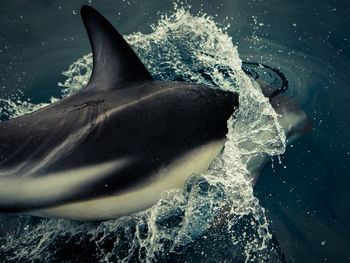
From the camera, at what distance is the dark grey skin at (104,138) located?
4.04ft

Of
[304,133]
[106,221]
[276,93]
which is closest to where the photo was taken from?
[106,221]

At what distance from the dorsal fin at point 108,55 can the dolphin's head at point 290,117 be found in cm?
174

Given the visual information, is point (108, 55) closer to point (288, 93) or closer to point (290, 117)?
point (290, 117)

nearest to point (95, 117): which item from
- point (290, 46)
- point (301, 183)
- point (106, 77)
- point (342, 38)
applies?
point (106, 77)

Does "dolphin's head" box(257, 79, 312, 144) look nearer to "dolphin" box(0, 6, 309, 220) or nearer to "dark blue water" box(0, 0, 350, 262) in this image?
"dark blue water" box(0, 0, 350, 262)

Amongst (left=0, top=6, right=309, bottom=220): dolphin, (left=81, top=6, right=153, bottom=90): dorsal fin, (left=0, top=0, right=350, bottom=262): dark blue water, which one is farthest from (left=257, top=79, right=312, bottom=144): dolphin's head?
(left=81, top=6, right=153, bottom=90): dorsal fin

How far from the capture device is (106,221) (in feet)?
5.36

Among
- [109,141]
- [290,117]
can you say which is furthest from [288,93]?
[109,141]

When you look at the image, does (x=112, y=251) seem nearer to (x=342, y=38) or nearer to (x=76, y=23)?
(x=342, y=38)

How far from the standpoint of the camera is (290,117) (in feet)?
9.30

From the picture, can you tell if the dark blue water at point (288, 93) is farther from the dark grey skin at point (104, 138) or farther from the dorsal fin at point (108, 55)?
the dorsal fin at point (108, 55)

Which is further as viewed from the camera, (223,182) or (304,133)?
(304,133)

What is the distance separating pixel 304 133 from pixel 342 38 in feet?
6.49

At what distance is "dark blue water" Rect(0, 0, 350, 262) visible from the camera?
1818mm
